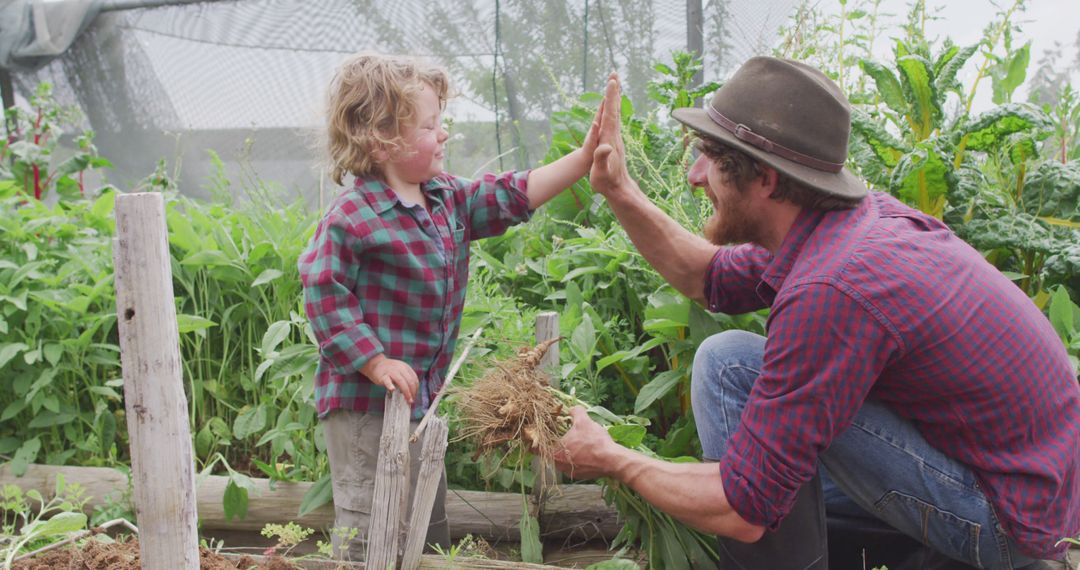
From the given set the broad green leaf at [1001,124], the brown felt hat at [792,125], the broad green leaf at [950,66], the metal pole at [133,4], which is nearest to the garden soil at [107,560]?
the brown felt hat at [792,125]

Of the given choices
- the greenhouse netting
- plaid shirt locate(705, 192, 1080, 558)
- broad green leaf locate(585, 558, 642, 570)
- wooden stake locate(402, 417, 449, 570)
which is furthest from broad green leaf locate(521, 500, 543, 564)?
the greenhouse netting

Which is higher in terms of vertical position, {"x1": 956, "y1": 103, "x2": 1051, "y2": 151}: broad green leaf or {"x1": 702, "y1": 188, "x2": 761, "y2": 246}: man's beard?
{"x1": 956, "y1": 103, "x2": 1051, "y2": 151}: broad green leaf

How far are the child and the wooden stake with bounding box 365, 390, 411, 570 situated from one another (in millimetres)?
181

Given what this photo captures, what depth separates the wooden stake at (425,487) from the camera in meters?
1.91

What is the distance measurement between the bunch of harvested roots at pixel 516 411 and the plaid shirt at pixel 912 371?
403mm

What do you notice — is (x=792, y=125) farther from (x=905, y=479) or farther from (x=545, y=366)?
(x=545, y=366)

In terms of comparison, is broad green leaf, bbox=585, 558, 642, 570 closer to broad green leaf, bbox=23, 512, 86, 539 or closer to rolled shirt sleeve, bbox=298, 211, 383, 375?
rolled shirt sleeve, bbox=298, 211, 383, 375

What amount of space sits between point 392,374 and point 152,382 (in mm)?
643

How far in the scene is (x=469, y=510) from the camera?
289cm

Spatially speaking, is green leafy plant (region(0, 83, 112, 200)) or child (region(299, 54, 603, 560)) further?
green leafy plant (region(0, 83, 112, 200))

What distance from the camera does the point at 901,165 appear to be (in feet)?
8.89

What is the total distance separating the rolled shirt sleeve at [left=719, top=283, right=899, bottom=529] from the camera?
1.74 m

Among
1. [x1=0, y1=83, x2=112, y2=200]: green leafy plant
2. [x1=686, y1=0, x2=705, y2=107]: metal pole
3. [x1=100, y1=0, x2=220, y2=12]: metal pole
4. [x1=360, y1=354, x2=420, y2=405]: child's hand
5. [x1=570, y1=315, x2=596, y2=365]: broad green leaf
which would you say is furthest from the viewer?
[x1=100, y1=0, x2=220, y2=12]: metal pole

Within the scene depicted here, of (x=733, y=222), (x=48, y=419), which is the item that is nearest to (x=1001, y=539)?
(x=733, y=222)
